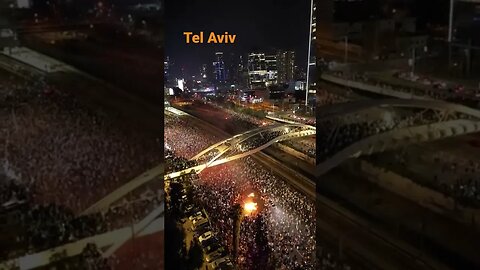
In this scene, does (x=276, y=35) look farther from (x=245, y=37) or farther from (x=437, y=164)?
(x=437, y=164)

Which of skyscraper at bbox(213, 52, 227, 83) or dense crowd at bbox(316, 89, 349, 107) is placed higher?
skyscraper at bbox(213, 52, 227, 83)

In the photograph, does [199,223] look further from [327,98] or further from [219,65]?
[327,98]

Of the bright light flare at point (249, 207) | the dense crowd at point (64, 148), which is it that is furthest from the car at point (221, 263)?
the dense crowd at point (64, 148)

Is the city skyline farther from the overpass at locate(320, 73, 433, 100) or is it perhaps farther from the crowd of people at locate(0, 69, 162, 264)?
the crowd of people at locate(0, 69, 162, 264)

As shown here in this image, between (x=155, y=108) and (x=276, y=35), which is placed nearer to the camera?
(x=155, y=108)

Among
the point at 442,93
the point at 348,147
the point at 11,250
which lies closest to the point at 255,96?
the point at 348,147

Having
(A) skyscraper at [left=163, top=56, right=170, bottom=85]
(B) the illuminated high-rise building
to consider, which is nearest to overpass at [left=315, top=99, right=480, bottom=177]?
(B) the illuminated high-rise building
